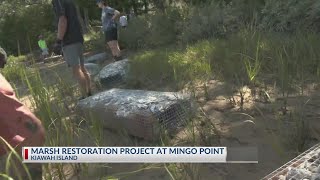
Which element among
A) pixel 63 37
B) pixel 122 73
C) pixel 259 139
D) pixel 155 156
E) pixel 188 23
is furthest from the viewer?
pixel 188 23

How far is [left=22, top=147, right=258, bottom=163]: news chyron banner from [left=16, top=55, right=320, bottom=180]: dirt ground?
538 mm

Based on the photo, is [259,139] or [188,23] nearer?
[259,139]

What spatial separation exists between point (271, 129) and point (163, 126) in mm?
846

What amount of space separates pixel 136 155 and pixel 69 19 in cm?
380

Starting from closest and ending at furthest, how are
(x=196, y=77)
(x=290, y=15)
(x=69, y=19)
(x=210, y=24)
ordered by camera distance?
(x=196, y=77) → (x=69, y=19) → (x=290, y=15) → (x=210, y=24)

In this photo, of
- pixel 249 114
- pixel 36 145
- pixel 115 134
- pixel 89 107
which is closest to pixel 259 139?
pixel 249 114

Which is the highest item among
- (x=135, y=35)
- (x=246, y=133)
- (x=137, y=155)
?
(x=137, y=155)

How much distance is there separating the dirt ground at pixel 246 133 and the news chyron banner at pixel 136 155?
538 mm

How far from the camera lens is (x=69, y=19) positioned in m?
5.60

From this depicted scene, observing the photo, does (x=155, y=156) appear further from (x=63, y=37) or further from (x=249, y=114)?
(x=63, y=37)

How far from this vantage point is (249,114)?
4191 millimetres

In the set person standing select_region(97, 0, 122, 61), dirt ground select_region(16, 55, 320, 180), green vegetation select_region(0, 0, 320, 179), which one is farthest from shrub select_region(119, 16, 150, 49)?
dirt ground select_region(16, 55, 320, 180)

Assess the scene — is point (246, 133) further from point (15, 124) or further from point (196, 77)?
point (15, 124)

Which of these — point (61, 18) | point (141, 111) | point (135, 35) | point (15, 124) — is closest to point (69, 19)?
point (61, 18)
